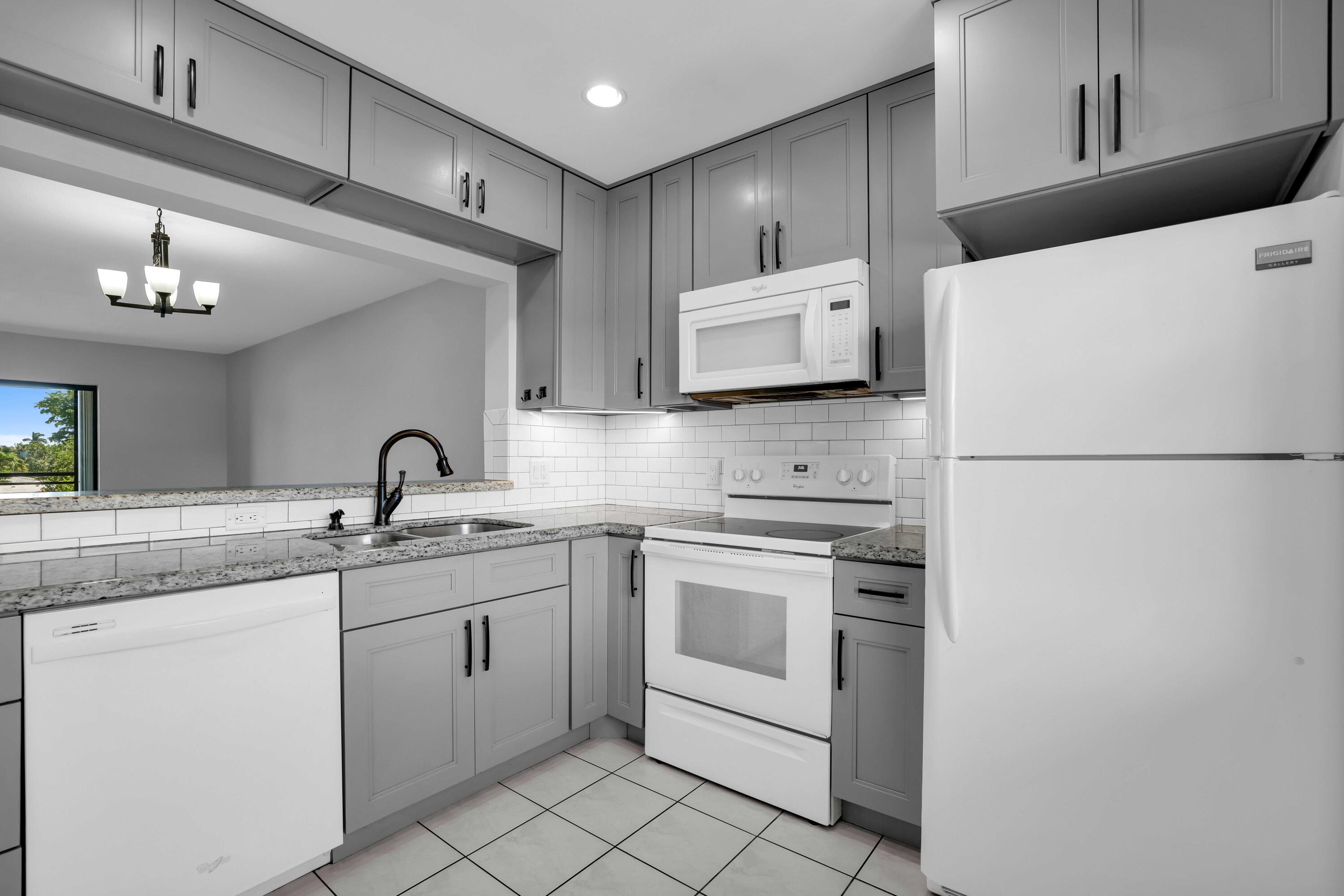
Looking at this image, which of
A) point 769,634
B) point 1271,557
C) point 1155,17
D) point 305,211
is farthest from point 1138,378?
point 305,211

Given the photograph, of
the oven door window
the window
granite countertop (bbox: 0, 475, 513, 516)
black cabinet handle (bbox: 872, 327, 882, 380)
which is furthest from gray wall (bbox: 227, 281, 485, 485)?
black cabinet handle (bbox: 872, 327, 882, 380)

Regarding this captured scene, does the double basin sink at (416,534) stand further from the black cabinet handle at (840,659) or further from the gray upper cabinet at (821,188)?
the gray upper cabinet at (821,188)

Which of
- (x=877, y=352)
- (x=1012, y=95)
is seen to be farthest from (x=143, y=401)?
(x=1012, y=95)

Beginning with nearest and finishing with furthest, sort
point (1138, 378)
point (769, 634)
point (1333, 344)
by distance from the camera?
1. point (1333, 344)
2. point (1138, 378)
3. point (769, 634)

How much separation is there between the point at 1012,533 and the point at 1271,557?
44cm

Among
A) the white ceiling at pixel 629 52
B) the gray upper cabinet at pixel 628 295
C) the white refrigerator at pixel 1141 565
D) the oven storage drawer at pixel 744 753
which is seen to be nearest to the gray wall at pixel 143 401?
the gray upper cabinet at pixel 628 295

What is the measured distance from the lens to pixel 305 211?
2199 millimetres

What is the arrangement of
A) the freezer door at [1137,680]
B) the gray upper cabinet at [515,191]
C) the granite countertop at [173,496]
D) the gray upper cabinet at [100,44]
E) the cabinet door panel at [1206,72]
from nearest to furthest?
the freezer door at [1137,680] → the cabinet door panel at [1206,72] → the gray upper cabinet at [100,44] → the granite countertop at [173,496] → the gray upper cabinet at [515,191]

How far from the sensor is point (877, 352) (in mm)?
2146

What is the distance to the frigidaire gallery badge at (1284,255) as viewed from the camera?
3.76ft

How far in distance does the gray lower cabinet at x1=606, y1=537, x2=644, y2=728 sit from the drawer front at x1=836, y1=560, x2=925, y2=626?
0.85m

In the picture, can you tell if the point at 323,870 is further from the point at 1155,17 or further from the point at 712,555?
the point at 1155,17

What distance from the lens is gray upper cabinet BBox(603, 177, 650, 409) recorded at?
112 inches

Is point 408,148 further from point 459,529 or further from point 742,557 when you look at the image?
point 742,557
